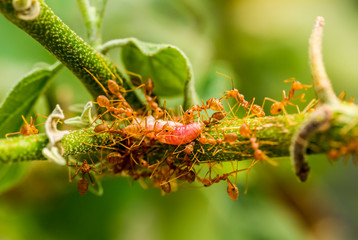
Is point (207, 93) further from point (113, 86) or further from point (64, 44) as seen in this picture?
point (64, 44)

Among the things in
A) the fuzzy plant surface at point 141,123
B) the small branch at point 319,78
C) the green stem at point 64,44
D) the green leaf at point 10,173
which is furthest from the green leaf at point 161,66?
the green leaf at point 10,173

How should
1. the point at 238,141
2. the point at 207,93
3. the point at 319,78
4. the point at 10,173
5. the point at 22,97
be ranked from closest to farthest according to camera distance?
the point at 319,78
the point at 238,141
the point at 22,97
the point at 10,173
the point at 207,93

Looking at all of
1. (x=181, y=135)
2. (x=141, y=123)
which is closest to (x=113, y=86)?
(x=141, y=123)

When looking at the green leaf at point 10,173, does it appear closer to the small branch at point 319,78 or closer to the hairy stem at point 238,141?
the hairy stem at point 238,141

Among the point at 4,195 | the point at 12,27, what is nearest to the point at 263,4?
the point at 12,27

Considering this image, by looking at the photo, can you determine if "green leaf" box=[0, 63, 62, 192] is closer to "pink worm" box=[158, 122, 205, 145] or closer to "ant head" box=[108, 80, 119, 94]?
"ant head" box=[108, 80, 119, 94]

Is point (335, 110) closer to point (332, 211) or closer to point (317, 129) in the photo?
point (317, 129)

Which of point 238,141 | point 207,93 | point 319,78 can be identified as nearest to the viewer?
point 319,78
